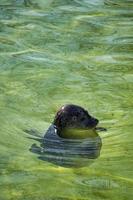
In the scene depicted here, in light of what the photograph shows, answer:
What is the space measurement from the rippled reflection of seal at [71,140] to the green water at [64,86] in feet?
0.29

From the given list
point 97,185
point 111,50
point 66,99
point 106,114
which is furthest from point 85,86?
point 97,185

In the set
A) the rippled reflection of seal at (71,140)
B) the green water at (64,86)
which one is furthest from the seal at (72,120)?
the green water at (64,86)

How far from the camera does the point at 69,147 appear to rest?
5.12 metres

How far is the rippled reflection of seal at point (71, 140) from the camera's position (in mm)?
4918

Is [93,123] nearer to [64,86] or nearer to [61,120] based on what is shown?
[61,120]

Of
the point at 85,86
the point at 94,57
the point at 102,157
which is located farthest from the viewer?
the point at 94,57

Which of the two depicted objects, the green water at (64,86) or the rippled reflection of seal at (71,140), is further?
the rippled reflection of seal at (71,140)

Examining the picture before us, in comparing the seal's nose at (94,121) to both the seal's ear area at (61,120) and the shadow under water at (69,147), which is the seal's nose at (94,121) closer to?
the shadow under water at (69,147)

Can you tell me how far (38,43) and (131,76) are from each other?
2.02 m

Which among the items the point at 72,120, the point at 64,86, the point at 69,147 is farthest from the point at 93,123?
the point at 64,86

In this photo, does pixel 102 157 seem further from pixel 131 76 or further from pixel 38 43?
pixel 38 43

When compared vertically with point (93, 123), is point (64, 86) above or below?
below

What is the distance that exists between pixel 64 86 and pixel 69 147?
1.87 metres

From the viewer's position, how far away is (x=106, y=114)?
19.6 ft
